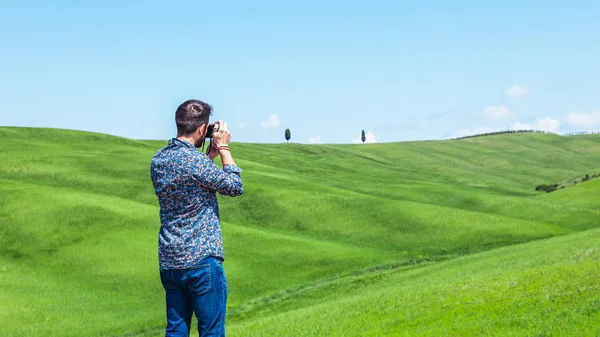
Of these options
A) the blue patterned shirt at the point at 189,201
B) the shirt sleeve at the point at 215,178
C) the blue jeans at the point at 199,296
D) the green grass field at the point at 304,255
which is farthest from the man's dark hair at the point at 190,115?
the green grass field at the point at 304,255

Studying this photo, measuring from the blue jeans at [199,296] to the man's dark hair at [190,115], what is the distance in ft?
4.83

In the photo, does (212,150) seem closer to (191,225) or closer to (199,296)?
(191,225)

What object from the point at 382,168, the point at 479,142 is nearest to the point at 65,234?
the point at 382,168

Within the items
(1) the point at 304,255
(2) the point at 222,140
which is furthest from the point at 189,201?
(1) the point at 304,255

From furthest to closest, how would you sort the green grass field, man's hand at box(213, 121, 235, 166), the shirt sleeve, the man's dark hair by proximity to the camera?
the green grass field < man's hand at box(213, 121, 235, 166) < the man's dark hair < the shirt sleeve

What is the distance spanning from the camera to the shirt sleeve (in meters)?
7.32

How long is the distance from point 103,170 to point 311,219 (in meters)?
21.7

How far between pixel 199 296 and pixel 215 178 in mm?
1238

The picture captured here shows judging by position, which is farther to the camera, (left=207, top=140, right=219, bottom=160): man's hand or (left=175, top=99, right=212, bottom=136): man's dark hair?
(left=207, top=140, right=219, bottom=160): man's hand

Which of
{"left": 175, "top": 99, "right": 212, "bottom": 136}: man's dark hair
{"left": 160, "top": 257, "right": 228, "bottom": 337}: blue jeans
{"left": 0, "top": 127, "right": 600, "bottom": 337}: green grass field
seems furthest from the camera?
{"left": 0, "top": 127, "right": 600, "bottom": 337}: green grass field

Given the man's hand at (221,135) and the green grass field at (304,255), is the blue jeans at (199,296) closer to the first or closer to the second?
the man's hand at (221,135)

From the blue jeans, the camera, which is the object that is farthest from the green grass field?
the camera

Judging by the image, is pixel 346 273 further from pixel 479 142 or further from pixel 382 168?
pixel 479 142

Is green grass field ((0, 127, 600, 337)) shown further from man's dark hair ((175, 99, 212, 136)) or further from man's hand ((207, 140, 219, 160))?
man's dark hair ((175, 99, 212, 136))
